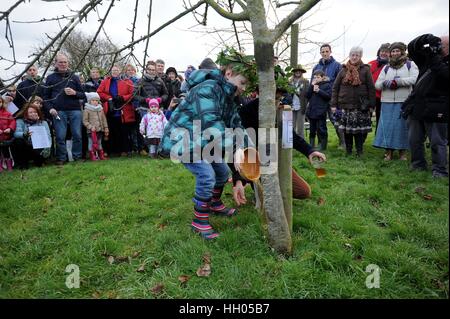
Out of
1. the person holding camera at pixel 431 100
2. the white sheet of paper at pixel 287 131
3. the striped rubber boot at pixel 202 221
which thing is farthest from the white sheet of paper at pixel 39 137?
the person holding camera at pixel 431 100

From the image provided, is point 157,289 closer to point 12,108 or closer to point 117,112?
point 117,112

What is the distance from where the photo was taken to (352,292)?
7.84 feet

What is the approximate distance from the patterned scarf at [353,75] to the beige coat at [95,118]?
5.41 meters

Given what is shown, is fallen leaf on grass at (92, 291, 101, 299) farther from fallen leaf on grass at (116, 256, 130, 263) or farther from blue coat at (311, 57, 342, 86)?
blue coat at (311, 57, 342, 86)

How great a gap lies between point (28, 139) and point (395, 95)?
7485mm

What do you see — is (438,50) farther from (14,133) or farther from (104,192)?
(14,133)

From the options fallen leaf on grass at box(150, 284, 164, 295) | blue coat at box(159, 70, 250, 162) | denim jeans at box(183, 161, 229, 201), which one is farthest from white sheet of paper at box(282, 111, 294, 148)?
fallen leaf on grass at box(150, 284, 164, 295)

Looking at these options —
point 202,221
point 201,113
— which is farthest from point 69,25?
point 202,221

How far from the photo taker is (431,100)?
4.94 meters

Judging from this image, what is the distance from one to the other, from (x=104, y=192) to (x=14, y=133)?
3.54 metres

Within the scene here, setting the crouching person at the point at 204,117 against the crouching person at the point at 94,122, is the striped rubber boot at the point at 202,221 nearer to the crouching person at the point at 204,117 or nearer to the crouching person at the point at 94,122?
the crouching person at the point at 204,117

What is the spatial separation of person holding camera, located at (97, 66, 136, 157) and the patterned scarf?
4768 millimetres

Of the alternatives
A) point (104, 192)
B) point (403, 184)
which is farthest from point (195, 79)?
point (403, 184)

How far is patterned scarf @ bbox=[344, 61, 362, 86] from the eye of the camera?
6.36 metres
